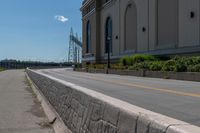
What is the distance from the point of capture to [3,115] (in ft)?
47.6

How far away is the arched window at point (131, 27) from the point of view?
70125 millimetres

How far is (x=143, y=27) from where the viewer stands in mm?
63438

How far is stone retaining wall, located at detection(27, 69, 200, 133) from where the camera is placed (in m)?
4.49

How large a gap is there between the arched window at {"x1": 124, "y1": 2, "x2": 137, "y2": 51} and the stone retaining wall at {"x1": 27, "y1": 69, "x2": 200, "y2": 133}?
59177 mm

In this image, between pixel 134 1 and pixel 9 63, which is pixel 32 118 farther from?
pixel 9 63

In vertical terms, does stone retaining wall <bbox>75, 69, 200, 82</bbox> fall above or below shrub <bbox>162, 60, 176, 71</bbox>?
below

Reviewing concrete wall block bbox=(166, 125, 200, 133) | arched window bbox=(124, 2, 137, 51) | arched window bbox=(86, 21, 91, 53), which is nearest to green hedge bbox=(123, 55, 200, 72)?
arched window bbox=(124, 2, 137, 51)

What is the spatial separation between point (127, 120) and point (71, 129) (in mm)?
4459

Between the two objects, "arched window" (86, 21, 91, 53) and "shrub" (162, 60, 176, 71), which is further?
"arched window" (86, 21, 91, 53)

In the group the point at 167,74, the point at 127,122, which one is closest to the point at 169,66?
the point at 167,74

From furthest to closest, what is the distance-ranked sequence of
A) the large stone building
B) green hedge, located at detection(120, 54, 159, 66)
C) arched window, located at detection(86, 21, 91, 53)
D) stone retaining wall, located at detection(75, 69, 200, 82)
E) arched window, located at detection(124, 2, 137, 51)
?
arched window, located at detection(86, 21, 91, 53)
arched window, located at detection(124, 2, 137, 51)
green hedge, located at detection(120, 54, 159, 66)
the large stone building
stone retaining wall, located at detection(75, 69, 200, 82)

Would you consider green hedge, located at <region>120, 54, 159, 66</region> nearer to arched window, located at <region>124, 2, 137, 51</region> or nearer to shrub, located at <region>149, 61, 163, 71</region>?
shrub, located at <region>149, 61, 163, 71</region>

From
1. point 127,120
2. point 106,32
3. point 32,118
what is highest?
point 106,32

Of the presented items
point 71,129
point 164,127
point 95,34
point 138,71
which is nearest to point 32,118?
point 71,129
